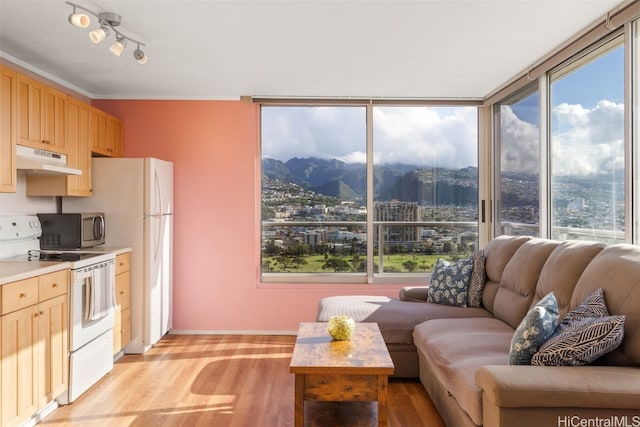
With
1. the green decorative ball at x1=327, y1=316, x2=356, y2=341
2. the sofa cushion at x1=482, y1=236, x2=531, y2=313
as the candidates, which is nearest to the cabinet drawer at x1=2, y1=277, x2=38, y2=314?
the green decorative ball at x1=327, y1=316, x2=356, y2=341

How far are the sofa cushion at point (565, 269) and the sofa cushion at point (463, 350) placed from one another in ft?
1.29

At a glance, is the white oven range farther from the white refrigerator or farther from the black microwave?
the white refrigerator

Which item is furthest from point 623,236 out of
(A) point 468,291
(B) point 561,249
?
(A) point 468,291

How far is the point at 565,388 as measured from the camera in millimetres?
1855

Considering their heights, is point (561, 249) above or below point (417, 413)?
above

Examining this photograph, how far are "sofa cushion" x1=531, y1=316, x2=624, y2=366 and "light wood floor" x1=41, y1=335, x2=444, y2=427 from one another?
3.40 ft

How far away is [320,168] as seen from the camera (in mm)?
5223

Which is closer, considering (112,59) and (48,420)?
(48,420)

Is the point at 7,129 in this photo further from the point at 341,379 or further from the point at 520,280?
the point at 520,280

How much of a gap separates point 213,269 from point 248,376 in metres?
1.62

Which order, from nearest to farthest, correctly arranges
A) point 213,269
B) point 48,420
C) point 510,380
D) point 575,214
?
point 510,380 → point 48,420 → point 575,214 → point 213,269

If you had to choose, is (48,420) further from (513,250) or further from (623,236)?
(623,236)

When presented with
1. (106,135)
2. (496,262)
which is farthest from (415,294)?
(106,135)
